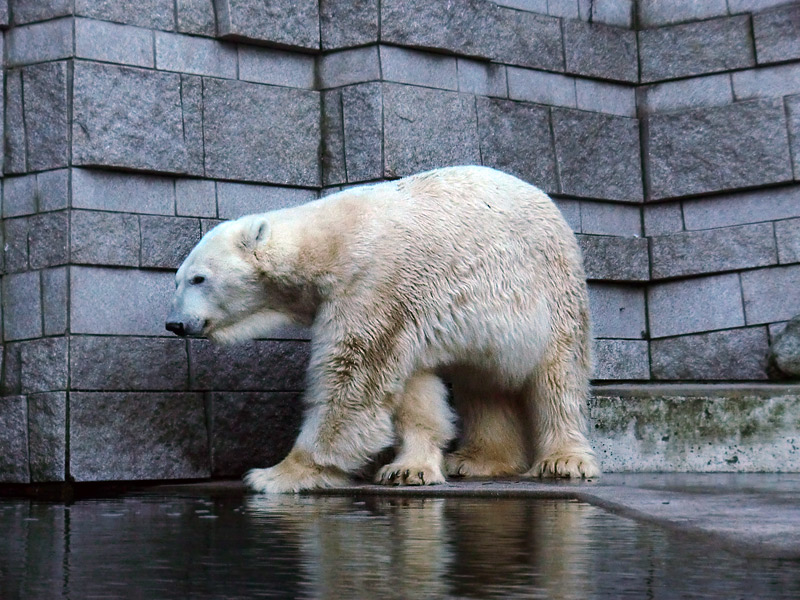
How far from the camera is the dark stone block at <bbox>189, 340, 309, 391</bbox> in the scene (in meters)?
7.23

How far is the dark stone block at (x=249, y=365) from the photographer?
7.23 m

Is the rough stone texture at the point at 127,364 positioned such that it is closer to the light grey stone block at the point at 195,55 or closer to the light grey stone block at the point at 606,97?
the light grey stone block at the point at 195,55

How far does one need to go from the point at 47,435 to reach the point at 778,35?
15.9 ft

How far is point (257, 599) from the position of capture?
9.27ft

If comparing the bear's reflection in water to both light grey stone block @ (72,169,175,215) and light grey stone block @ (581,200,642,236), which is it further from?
light grey stone block @ (581,200,642,236)

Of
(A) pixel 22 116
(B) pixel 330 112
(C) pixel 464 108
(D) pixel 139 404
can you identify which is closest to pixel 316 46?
(B) pixel 330 112

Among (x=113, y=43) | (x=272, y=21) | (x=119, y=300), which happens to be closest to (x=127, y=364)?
(x=119, y=300)

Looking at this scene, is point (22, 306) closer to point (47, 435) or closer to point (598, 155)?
point (47, 435)

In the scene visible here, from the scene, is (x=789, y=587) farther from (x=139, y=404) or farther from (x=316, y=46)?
(x=316, y=46)

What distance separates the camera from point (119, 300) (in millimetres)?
6992

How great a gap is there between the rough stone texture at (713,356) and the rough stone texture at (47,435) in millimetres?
3715

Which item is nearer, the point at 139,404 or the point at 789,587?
the point at 789,587

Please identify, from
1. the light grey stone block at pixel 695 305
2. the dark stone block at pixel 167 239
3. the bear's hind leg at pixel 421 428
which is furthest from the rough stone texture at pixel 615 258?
the dark stone block at pixel 167 239

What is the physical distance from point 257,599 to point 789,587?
111 centimetres
